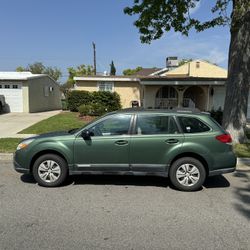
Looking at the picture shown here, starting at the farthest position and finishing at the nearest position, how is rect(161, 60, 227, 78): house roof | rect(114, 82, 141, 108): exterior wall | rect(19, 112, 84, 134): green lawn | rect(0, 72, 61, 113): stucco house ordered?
1. rect(161, 60, 227, 78): house roof
2. rect(114, 82, 141, 108): exterior wall
3. rect(0, 72, 61, 113): stucco house
4. rect(19, 112, 84, 134): green lawn

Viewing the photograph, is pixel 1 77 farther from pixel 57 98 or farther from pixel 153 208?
pixel 153 208

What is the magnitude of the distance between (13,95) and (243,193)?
18.9m

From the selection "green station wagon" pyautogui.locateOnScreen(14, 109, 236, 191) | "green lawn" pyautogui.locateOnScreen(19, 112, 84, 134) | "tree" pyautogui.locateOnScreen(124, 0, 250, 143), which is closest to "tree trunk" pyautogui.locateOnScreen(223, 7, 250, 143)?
"tree" pyautogui.locateOnScreen(124, 0, 250, 143)

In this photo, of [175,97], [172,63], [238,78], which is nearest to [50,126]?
[238,78]

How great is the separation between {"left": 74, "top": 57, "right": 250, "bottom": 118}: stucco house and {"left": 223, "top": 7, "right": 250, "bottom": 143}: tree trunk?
8507 mm

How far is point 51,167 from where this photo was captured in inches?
194

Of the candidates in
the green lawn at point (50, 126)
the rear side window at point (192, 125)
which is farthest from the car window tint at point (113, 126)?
the green lawn at point (50, 126)

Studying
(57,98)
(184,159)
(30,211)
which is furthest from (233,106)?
(57,98)

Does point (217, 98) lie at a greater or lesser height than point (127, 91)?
lesser

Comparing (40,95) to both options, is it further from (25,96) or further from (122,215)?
(122,215)

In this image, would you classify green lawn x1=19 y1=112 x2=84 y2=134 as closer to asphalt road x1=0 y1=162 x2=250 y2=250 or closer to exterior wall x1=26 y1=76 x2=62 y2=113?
asphalt road x1=0 y1=162 x2=250 y2=250

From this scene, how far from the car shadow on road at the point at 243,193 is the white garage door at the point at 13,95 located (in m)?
17.8

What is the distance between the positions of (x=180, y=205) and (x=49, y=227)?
2.14m

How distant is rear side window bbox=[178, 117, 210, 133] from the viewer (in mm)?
4844
